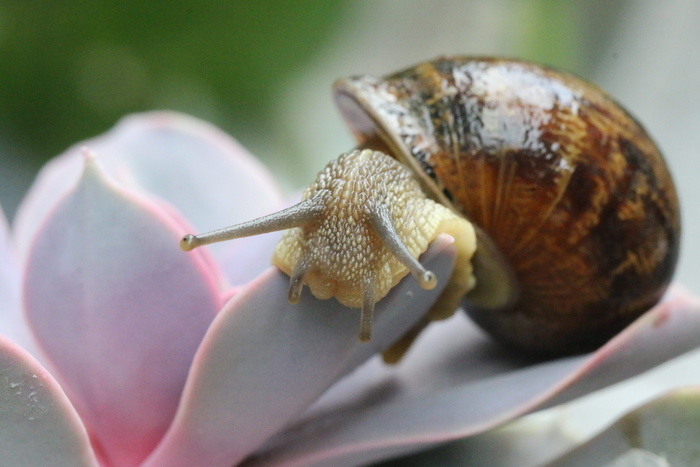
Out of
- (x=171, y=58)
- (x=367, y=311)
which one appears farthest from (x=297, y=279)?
(x=171, y=58)

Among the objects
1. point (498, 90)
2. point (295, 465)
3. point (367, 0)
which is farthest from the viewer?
point (367, 0)

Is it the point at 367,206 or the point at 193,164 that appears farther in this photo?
the point at 193,164

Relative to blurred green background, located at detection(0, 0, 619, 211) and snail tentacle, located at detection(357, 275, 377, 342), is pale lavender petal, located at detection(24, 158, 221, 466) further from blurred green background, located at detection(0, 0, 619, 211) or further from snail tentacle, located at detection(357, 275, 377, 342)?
blurred green background, located at detection(0, 0, 619, 211)

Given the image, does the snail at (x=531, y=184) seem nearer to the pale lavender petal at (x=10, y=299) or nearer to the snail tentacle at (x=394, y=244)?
the snail tentacle at (x=394, y=244)

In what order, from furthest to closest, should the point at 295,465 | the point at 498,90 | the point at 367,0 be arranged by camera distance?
the point at 367,0 < the point at 498,90 < the point at 295,465

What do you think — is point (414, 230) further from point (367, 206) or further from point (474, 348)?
point (474, 348)

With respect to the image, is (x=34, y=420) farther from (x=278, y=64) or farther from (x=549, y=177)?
(x=278, y=64)

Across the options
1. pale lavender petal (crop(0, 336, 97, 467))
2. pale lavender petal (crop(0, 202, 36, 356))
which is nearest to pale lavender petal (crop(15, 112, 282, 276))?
pale lavender petal (crop(0, 202, 36, 356))

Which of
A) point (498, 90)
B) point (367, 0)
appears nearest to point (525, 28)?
point (367, 0)
